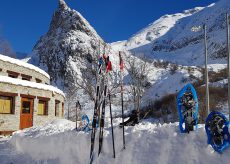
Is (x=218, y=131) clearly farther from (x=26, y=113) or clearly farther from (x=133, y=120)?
(x=26, y=113)

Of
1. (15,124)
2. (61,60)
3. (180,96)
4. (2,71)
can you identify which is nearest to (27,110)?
(15,124)

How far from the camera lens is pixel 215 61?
3841 inches

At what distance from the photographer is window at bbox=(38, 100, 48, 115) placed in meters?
27.0

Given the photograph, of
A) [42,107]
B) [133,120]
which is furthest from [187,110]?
[42,107]

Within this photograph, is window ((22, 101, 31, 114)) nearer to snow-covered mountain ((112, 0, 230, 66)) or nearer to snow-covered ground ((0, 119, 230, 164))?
snow-covered ground ((0, 119, 230, 164))

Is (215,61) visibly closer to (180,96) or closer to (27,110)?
(27,110)

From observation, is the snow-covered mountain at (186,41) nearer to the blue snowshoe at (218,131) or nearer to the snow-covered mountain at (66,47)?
the snow-covered mountain at (66,47)

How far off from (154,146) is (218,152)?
1.81m

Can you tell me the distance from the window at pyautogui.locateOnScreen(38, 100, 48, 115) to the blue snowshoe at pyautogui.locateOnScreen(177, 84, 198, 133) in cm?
2090

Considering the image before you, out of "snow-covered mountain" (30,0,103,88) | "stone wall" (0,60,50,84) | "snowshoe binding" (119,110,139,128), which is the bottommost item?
"snowshoe binding" (119,110,139,128)

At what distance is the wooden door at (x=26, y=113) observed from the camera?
24484mm

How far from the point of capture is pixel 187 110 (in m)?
7.59

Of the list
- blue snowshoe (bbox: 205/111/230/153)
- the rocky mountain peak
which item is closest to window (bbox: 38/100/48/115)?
blue snowshoe (bbox: 205/111/230/153)

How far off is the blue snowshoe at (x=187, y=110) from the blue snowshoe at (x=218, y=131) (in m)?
0.68
